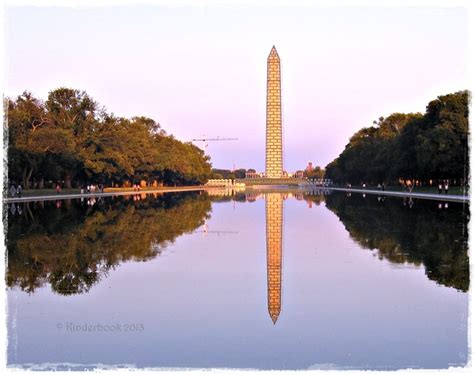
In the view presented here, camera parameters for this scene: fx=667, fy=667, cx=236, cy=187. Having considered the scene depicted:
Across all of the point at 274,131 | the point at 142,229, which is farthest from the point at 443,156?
the point at 274,131

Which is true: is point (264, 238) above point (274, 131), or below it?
below

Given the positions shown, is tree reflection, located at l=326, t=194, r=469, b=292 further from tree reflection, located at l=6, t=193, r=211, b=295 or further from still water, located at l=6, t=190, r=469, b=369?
tree reflection, located at l=6, t=193, r=211, b=295

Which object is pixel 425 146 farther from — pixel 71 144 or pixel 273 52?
pixel 273 52

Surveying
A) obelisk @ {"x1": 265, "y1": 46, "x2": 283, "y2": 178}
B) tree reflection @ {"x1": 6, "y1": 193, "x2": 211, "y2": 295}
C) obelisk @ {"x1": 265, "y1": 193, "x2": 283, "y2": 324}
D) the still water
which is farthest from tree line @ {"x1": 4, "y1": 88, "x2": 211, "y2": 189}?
obelisk @ {"x1": 265, "y1": 46, "x2": 283, "y2": 178}

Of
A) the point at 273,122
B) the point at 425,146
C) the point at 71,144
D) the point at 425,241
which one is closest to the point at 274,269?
the point at 425,241

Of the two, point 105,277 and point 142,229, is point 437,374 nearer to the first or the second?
point 105,277

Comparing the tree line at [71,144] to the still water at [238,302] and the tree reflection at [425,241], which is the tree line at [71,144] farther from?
the still water at [238,302]
